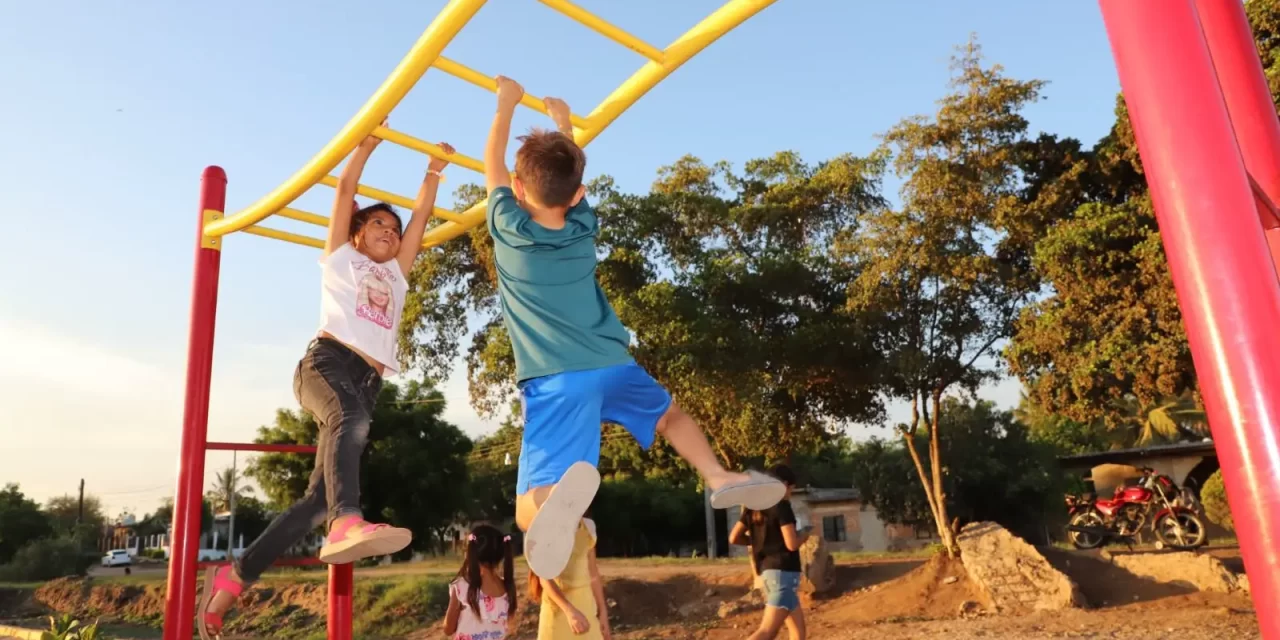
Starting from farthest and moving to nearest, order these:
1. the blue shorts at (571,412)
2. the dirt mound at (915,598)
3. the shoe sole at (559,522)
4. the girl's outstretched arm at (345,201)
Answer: the dirt mound at (915,598) < the girl's outstretched arm at (345,201) < the blue shorts at (571,412) < the shoe sole at (559,522)

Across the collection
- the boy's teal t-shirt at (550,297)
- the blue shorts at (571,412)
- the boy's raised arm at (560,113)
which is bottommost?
the blue shorts at (571,412)

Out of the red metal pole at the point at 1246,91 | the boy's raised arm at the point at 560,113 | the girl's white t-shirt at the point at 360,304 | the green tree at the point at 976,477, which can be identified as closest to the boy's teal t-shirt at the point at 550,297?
the boy's raised arm at the point at 560,113

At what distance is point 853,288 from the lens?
40.6 feet

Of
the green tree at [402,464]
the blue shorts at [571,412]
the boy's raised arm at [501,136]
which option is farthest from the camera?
the green tree at [402,464]

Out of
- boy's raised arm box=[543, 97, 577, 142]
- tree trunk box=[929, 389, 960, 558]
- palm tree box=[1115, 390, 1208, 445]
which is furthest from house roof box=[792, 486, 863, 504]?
boy's raised arm box=[543, 97, 577, 142]

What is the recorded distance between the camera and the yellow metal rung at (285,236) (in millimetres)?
4102

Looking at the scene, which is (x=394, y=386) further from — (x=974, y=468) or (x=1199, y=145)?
(x=1199, y=145)

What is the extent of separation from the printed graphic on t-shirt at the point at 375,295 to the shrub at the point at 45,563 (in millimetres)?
29566

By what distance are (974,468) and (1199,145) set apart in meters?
25.1

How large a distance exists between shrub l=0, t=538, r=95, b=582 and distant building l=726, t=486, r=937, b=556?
20.8m

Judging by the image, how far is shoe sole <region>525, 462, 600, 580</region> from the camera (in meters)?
2.08

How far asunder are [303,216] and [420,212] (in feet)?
2.93

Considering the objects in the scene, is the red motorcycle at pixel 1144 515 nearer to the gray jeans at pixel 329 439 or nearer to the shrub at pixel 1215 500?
the shrub at pixel 1215 500

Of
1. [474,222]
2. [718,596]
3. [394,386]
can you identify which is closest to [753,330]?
[718,596]
